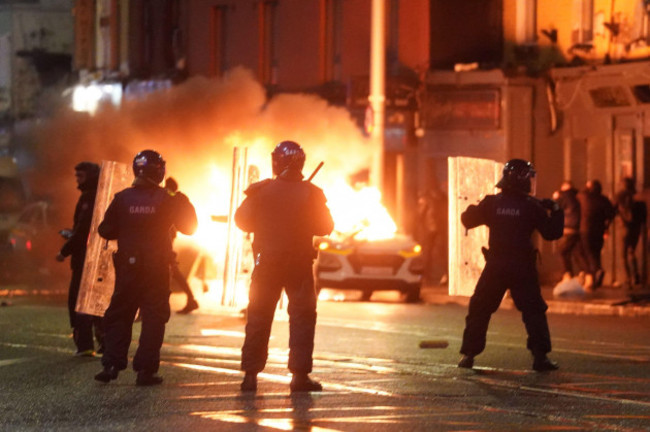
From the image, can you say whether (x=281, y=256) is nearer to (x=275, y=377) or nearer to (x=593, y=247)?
(x=275, y=377)

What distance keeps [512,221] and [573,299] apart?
1009 cm

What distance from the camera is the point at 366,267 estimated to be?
909 inches

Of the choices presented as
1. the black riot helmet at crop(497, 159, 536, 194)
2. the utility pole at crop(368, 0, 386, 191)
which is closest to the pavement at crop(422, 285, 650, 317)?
the utility pole at crop(368, 0, 386, 191)

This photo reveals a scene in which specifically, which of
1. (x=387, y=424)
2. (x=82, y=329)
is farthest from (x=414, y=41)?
(x=387, y=424)

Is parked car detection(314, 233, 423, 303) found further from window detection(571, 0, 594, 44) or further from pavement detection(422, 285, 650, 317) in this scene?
window detection(571, 0, 594, 44)

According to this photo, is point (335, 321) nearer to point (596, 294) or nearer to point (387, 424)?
point (596, 294)

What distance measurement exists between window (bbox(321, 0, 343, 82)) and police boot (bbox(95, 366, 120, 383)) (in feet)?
77.1

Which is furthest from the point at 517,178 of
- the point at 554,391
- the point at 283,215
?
the point at 283,215

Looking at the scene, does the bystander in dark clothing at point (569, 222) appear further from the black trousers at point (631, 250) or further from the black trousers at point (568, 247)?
the black trousers at point (631, 250)

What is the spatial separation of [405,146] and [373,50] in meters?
5.31

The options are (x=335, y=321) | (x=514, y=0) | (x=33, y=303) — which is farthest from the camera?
(x=514, y=0)

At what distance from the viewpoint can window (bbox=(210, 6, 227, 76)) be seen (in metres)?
38.2

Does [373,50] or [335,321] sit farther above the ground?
[373,50]

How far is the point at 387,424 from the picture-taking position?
9578 mm
